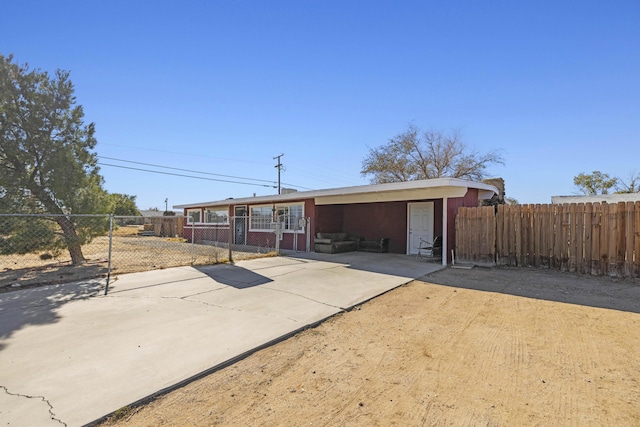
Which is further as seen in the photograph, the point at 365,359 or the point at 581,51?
the point at 581,51

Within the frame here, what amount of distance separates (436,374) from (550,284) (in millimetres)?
5038

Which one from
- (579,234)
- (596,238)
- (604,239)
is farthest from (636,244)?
(579,234)

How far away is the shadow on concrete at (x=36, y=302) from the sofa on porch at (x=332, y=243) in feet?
23.5

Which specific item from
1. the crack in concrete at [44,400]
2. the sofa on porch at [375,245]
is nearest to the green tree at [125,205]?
the sofa on porch at [375,245]

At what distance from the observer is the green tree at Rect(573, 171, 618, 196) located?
27.2 m

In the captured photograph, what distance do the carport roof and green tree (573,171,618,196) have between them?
2417 centimetres

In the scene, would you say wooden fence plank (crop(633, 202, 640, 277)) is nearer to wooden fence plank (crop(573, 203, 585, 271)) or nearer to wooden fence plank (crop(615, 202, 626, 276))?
wooden fence plank (crop(615, 202, 626, 276))

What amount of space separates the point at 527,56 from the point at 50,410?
12815 millimetres

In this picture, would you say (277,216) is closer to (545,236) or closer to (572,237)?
(545,236)

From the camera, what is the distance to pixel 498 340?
143 inches

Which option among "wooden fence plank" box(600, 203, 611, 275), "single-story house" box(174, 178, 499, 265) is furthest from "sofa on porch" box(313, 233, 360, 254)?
"wooden fence plank" box(600, 203, 611, 275)

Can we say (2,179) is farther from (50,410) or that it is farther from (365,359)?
(365,359)

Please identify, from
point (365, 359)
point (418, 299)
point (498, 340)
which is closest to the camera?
point (365, 359)

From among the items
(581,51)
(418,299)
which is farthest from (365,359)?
(581,51)
